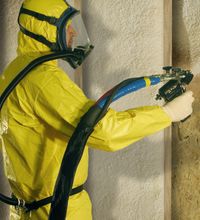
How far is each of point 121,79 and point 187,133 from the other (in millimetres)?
328

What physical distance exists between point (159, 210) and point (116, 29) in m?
0.72

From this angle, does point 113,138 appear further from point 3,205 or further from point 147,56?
point 3,205

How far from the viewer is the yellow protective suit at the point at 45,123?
1.26 metres

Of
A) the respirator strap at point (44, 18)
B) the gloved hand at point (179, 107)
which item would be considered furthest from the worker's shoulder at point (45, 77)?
the gloved hand at point (179, 107)

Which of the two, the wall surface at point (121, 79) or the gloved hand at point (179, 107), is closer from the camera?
the gloved hand at point (179, 107)

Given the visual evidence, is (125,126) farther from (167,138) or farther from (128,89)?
(167,138)

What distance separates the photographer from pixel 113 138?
1250mm

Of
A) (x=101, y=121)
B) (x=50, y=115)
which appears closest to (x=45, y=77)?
(x=50, y=115)

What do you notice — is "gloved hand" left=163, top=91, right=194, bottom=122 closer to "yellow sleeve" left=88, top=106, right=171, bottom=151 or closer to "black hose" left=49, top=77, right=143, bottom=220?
"yellow sleeve" left=88, top=106, right=171, bottom=151

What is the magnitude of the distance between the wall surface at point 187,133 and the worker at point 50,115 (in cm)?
45

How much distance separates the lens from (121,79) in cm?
191

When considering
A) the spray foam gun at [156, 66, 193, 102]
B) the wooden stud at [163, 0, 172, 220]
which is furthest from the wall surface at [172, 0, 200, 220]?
the spray foam gun at [156, 66, 193, 102]

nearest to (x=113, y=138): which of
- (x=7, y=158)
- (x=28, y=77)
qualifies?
(x=28, y=77)

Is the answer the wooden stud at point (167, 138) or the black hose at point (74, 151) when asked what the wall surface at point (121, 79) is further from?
the black hose at point (74, 151)
